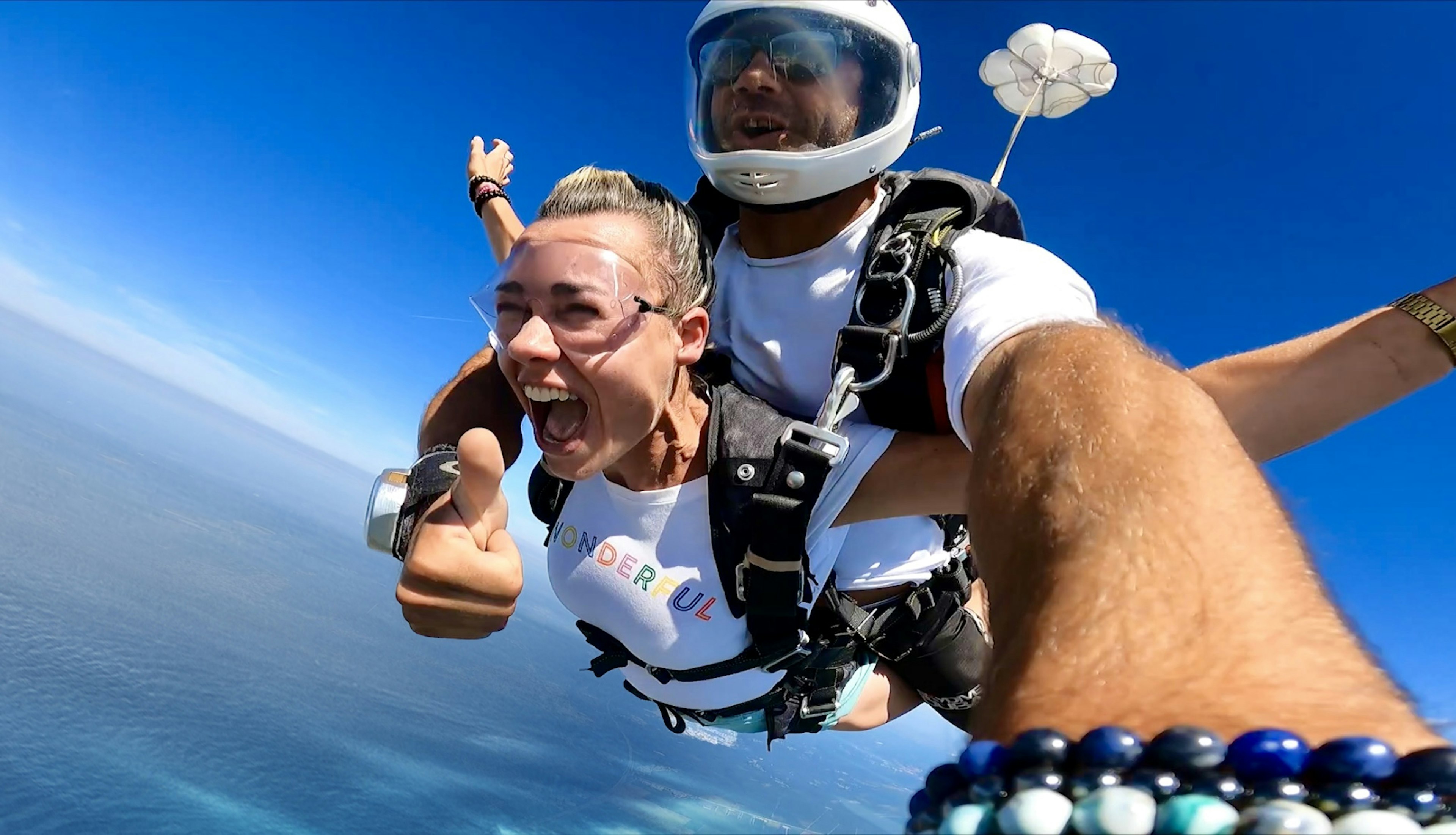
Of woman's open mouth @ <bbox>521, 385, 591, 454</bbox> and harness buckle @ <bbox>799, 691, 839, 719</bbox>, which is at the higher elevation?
woman's open mouth @ <bbox>521, 385, 591, 454</bbox>

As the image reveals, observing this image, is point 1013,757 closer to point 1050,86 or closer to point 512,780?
point 1050,86

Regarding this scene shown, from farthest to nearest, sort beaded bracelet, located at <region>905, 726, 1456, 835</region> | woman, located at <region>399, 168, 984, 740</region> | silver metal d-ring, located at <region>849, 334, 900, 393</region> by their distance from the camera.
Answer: woman, located at <region>399, 168, 984, 740</region>
silver metal d-ring, located at <region>849, 334, 900, 393</region>
beaded bracelet, located at <region>905, 726, 1456, 835</region>

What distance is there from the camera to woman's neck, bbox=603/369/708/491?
1774 millimetres

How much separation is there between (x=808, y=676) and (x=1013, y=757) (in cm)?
174

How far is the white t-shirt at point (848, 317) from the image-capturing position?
113 centimetres

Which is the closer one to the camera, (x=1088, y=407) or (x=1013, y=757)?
(x=1013, y=757)

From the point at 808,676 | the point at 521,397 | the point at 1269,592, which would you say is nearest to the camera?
the point at 1269,592

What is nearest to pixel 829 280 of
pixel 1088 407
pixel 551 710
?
pixel 1088 407

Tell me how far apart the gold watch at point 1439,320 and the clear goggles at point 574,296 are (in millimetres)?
1473

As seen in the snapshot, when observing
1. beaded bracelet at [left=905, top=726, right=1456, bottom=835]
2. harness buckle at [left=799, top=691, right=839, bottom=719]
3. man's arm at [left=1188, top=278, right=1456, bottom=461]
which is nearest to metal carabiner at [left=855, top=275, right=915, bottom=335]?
man's arm at [left=1188, top=278, right=1456, bottom=461]

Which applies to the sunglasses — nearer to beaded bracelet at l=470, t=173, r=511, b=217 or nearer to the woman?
the woman

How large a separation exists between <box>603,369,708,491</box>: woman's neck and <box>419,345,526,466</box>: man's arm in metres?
0.33

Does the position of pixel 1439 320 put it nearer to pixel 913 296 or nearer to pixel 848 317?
pixel 913 296

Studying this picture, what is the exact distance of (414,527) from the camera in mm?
1467
